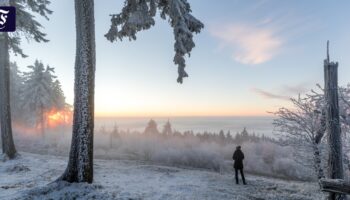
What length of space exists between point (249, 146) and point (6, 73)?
4252cm

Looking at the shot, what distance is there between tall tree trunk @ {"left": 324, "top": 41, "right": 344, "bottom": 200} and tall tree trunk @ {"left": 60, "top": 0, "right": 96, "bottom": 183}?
7.83 meters

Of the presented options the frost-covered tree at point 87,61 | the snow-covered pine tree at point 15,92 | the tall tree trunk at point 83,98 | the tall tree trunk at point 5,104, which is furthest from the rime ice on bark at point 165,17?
the snow-covered pine tree at point 15,92

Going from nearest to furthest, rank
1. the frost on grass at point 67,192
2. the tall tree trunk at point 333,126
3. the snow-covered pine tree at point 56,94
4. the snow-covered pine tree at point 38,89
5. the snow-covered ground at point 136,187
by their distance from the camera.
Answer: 1. the tall tree trunk at point 333,126
2. the frost on grass at point 67,192
3. the snow-covered ground at point 136,187
4. the snow-covered pine tree at point 38,89
5. the snow-covered pine tree at point 56,94

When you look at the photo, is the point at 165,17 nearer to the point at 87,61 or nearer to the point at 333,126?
the point at 87,61

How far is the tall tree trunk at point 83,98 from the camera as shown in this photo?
10.6 metres

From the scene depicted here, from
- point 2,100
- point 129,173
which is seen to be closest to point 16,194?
point 129,173

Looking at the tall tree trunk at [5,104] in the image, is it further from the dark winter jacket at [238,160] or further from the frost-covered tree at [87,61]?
the dark winter jacket at [238,160]

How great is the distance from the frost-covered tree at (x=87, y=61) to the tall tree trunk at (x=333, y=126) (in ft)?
15.2

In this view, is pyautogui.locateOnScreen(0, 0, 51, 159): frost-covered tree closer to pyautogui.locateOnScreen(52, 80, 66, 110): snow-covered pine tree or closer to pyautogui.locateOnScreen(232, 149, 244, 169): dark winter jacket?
pyautogui.locateOnScreen(232, 149, 244, 169): dark winter jacket

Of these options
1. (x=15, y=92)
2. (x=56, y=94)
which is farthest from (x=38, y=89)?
(x=15, y=92)

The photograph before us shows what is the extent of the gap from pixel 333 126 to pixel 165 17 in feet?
24.8

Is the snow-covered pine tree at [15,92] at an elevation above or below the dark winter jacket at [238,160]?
above

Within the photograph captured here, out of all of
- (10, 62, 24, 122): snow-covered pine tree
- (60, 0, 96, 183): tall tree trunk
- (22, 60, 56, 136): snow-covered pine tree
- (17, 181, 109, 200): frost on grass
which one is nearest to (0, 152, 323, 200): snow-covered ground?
(17, 181, 109, 200): frost on grass

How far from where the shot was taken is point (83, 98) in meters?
10.7
